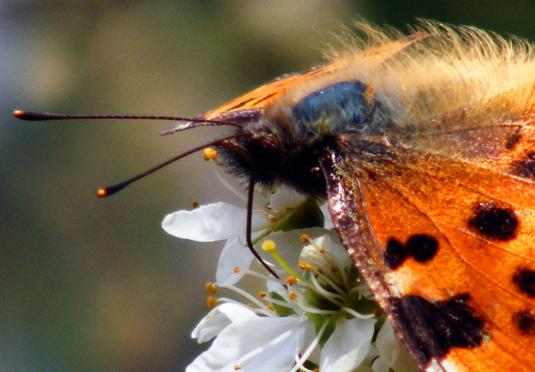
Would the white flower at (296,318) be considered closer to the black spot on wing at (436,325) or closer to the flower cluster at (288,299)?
the flower cluster at (288,299)

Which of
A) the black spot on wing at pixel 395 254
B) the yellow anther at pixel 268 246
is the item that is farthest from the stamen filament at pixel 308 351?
the black spot on wing at pixel 395 254

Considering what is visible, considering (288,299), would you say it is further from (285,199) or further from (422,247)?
(422,247)

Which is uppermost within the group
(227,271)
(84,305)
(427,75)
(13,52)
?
(13,52)

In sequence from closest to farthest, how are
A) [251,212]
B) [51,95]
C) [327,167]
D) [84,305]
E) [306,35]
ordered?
1. [327,167]
2. [251,212]
3. [306,35]
4. [84,305]
5. [51,95]

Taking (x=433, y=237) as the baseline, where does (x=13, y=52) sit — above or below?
above

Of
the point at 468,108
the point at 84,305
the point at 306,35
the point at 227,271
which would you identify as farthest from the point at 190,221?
the point at 84,305

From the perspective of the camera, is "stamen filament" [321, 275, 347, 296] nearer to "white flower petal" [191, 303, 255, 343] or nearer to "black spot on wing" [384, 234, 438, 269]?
"white flower petal" [191, 303, 255, 343]

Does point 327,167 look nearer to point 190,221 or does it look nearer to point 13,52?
point 190,221

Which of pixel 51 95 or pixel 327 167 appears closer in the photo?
pixel 327 167

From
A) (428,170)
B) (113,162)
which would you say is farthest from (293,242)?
(113,162)
